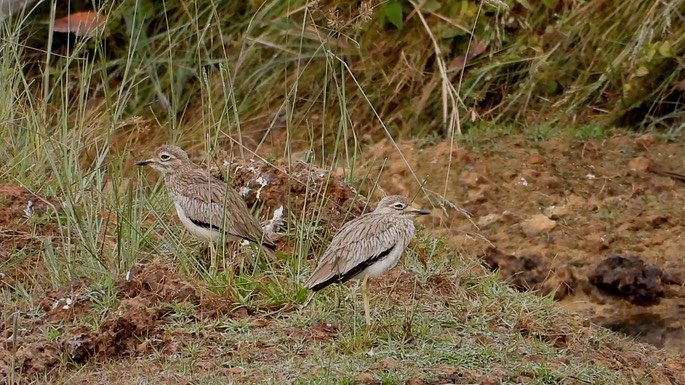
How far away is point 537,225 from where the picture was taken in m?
9.31

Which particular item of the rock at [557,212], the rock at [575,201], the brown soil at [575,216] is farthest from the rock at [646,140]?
the rock at [557,212]

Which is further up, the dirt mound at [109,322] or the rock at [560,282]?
the dirt mound at [109,322]

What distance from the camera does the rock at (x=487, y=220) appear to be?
941 centimetres

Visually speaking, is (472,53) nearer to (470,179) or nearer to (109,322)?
(470,179)

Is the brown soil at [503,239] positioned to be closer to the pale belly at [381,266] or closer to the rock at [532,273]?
the rock at [532,273]

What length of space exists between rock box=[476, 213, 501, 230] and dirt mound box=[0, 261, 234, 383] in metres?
2.73

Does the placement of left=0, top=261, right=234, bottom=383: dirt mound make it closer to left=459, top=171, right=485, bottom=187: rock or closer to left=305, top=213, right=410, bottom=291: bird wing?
left=305, top=213, right=410, bottom=291: bird wing

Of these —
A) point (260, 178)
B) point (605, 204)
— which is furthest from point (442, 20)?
point (260, 178)

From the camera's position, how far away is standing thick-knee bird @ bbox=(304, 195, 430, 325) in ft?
21.8

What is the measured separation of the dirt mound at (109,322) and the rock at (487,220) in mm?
2732

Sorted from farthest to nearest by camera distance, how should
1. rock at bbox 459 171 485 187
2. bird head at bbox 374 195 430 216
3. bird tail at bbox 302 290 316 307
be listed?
rock at bbox 459 171 485 187 → bird head at bbox 374 195 430 216 → bird tail at bbox 302 290 316 307

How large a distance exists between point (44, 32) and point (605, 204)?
15.6ft

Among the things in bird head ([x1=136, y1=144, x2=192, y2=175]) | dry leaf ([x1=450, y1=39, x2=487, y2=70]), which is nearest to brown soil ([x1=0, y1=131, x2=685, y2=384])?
bird head ([x1=136, y1=144, x2=192, y2=175])

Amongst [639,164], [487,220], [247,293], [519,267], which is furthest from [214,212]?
[639,164]
